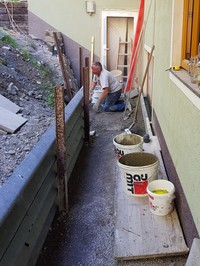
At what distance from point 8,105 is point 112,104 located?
8.02ft

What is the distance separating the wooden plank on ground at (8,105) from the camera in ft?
21.2

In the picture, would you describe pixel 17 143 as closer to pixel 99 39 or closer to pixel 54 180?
pixel 54 180

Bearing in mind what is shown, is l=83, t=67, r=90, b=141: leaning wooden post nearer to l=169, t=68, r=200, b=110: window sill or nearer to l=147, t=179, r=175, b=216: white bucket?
l=169, t=68, r=200, b=110: window sill

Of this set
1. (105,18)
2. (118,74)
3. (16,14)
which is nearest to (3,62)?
(118,74)

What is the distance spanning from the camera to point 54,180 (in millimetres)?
3207

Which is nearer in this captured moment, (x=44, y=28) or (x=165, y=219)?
(x=165, y=219)

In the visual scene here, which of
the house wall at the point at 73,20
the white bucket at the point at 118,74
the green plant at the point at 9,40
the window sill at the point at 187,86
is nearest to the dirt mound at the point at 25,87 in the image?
the green plant at the point at 9,40

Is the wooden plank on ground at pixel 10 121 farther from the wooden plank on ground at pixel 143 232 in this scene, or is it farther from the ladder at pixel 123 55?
the ladder at pixel 123 55

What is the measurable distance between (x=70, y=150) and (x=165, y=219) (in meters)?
1.52

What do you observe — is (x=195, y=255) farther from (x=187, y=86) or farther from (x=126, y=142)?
(x=126, y=142)

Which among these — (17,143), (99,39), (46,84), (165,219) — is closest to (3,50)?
(46,84)

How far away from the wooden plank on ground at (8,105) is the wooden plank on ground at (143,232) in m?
3.71

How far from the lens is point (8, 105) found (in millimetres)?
6543

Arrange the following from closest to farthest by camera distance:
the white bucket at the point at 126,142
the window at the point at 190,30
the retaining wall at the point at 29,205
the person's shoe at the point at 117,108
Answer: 1. the retaining wall at the point at 29,205
2. the window at the point at 190,30
3. the white bucket at the point at 126,142
4. the person's shoe at the point at 117,108
